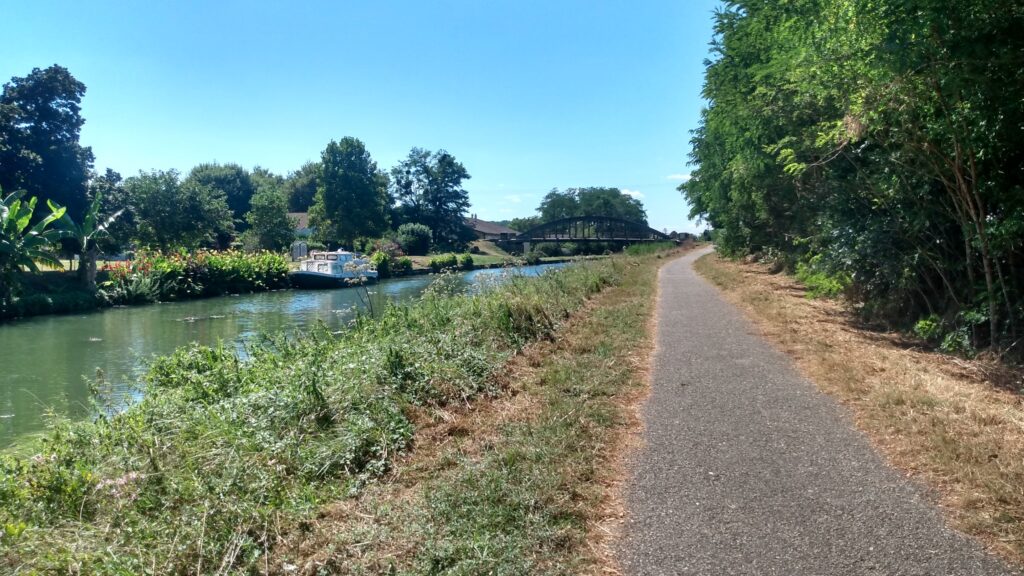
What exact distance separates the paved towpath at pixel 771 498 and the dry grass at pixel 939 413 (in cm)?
17

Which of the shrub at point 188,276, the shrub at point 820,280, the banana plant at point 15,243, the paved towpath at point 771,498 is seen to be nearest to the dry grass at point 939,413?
the paved towpath at point 771,498

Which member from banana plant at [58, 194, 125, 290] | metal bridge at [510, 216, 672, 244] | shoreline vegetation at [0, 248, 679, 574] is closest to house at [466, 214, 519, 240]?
metal bridge at [510, 216, 672, 244]

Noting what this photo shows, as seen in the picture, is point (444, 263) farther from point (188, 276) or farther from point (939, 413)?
point (939, 413)

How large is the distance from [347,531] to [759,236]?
80.2 feet

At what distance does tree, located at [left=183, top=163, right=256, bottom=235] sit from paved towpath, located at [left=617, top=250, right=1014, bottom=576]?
7617 cm

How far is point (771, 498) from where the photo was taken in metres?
3.97

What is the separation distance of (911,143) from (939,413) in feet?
13.5

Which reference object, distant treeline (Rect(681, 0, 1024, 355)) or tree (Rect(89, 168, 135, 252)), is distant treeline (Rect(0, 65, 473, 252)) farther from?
distant treeline (Rect(681, 0, 1024, 355))

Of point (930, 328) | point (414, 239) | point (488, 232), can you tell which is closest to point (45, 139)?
point (414, 239)

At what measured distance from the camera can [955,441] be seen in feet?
15.0

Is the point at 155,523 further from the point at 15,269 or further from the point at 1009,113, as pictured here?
the point at 15,269

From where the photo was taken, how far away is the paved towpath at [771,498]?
3260 mm

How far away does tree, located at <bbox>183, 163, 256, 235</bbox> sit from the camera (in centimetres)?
7581

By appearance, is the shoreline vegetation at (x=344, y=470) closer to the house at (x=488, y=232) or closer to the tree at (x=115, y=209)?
the tree at (x=115, y=209)
